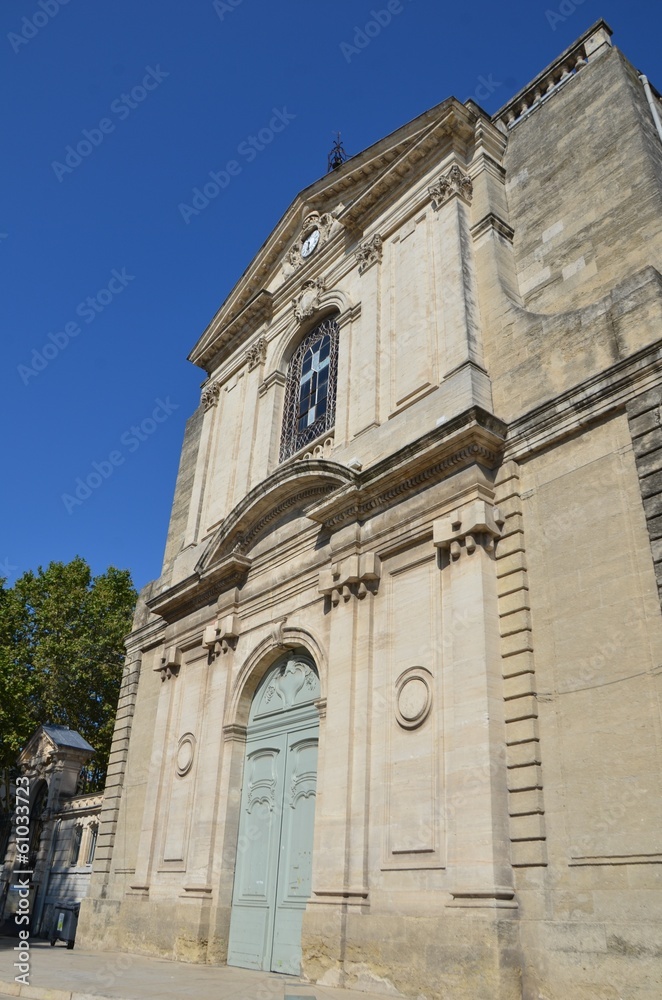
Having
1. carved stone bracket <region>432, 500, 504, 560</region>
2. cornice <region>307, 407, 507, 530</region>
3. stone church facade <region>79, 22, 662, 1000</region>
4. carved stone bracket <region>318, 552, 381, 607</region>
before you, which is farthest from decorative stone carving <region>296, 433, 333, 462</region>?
carved stone bracket <region>432, 500, 504, 560</region>

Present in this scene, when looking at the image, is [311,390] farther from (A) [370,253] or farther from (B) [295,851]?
(B) [295,851]

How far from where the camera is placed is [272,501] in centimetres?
1101

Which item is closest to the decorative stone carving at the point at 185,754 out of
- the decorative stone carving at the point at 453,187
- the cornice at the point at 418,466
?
the cornice at the point at 418,466

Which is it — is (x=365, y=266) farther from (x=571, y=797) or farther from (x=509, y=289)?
(x=571, y=797)

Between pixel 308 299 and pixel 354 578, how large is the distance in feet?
19.9

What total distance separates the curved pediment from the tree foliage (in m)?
12.4

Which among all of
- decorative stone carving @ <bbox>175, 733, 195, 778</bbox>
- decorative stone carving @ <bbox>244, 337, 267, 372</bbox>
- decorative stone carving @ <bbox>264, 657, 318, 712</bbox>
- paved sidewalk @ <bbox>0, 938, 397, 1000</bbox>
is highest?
decorative stone carving @ <bbox>244, 337, 267, 372</bbox>

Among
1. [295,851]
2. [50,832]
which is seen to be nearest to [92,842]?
[50,832]

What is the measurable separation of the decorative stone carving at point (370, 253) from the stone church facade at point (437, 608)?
0.05 meters

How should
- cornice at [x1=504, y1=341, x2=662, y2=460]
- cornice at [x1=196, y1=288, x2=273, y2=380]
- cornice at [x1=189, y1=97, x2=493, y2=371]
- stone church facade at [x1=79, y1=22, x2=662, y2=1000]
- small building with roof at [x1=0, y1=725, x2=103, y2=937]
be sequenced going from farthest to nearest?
small building with roof at [x1=0, y1=725, x2=103, y2=937] < cornice at [x1=196, y1=288, x2=273, y2=380] < cornice at [x1=189, y1=97, x2=493, y2=371] < cornice at [x1=504, y1=341, x2=662, y2=460] < stone church facade at [x1=79, y1=22, x2=662, y2=1000]

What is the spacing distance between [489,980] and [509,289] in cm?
719

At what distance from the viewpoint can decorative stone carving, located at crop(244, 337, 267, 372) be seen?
45.3 feet

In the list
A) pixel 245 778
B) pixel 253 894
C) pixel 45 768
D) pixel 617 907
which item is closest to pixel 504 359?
pixel 617 907

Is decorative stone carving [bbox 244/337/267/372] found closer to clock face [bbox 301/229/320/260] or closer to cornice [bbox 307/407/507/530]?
clock face [bbox 301/229/320/260]
